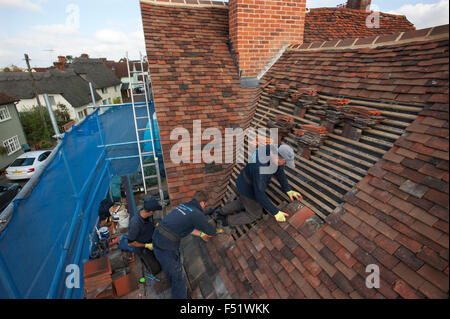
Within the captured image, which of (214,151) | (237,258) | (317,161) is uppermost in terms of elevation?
(317,161)

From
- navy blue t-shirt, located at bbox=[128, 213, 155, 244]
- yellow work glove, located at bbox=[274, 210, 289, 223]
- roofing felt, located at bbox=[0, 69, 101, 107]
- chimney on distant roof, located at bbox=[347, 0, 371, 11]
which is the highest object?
chimney on distant roof, located at bbox=[347, 0, 371, 11]

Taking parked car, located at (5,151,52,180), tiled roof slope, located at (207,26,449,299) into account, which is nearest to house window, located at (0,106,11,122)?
parked car, located at (5,151,52,180)

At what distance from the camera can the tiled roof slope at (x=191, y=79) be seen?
197 inches

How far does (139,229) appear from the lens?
4.19 metres

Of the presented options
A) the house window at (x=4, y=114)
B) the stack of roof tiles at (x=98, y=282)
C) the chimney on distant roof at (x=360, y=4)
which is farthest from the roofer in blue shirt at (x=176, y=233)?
the house window at (x=4, y=114)

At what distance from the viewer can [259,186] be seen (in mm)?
3332

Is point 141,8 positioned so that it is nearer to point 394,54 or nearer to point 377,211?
point 394,54

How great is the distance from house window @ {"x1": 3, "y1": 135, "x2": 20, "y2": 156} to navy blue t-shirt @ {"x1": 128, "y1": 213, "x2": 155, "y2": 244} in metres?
19.5

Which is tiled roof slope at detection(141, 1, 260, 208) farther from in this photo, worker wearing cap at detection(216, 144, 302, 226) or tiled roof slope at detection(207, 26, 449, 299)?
tiled roof slope at detection(207, 26, 449, 299)

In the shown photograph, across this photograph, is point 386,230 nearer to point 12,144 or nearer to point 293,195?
point 293,195

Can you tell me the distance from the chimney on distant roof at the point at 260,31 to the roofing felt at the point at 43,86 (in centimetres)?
2437

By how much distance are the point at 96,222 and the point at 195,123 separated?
13.2 feet

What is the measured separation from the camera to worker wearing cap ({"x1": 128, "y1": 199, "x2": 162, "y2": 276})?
4.13 metres
